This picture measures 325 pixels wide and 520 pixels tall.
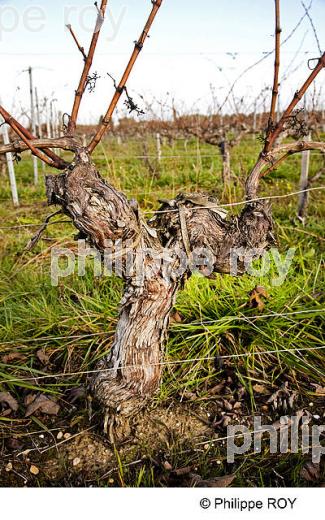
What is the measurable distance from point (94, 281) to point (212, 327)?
102cm

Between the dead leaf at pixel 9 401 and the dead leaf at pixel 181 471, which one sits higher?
the dead leaf at pixel 9 401

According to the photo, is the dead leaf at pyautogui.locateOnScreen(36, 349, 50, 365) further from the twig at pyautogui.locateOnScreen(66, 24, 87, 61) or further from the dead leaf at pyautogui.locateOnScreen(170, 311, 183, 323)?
the twig at pyautogui.locateOnScreen(66, 24, 87, 61)

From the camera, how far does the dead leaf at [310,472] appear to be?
5.22 feet

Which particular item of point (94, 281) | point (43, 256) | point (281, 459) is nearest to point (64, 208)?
point (281, 459)

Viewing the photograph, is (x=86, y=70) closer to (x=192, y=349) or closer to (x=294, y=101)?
(x=294, y=101)

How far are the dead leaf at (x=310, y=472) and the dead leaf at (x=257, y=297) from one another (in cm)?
81

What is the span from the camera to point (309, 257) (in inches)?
121

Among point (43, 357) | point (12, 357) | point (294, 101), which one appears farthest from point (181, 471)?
point (294, 101)

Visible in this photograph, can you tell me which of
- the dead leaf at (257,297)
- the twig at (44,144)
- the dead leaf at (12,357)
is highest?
the twig at (44,144)

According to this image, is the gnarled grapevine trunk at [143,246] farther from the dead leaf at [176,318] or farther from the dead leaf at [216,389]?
the dead leaf at [176,318]

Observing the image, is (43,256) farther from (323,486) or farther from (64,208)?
(323,486)

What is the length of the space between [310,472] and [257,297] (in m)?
0.88

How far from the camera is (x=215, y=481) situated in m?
1.56


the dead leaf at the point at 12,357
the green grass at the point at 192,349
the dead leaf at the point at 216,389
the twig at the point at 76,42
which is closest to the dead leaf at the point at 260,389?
the green grass at the point at 192,349
